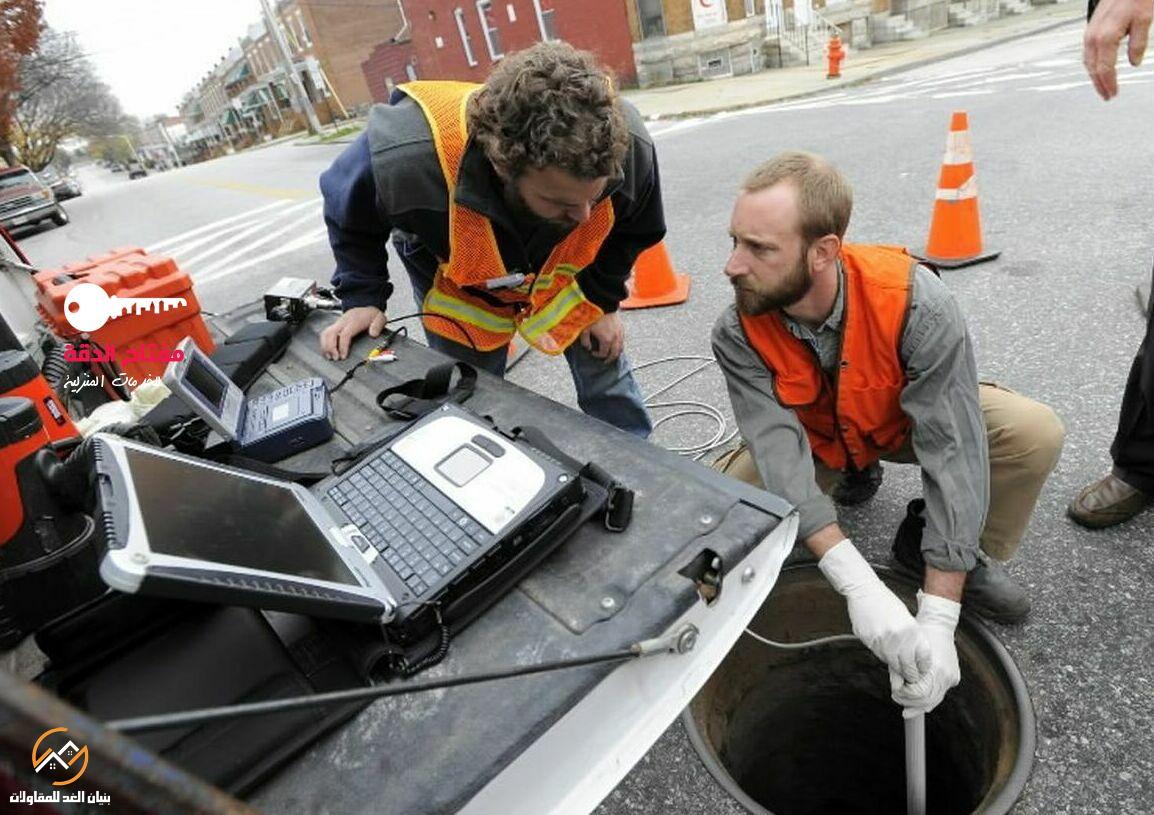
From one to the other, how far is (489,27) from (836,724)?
23.8 m

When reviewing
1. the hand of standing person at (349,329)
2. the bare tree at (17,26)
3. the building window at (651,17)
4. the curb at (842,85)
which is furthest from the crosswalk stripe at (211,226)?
the building window at (651,17)

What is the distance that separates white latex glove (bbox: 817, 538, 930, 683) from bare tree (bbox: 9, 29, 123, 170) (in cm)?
2005

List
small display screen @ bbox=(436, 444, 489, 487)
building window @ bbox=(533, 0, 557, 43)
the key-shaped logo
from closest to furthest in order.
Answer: small display screen @ bbox=(436, 444, 489, 487) < the key-shaped logo < building window @ bbox=(533, 0, 557, 43)

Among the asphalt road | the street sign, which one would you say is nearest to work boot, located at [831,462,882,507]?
the asphalt road

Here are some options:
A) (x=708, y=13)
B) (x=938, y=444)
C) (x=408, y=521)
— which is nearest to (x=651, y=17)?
(x=708, y=13)

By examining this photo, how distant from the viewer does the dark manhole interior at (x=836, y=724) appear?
5.30 ft

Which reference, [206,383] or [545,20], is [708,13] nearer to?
[545,20]

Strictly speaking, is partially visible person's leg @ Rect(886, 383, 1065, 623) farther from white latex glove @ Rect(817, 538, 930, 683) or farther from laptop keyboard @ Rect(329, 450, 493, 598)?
laptop keyboard @ Rect(329, 450, 493, 598)

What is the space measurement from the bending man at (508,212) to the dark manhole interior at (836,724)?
944 mm

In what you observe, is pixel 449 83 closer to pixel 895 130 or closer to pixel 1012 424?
pixel 1012 424

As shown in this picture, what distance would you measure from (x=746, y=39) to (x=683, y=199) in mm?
13159

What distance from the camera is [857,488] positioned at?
2.19 metres

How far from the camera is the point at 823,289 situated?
1646 millimetres

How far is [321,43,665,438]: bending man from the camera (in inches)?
59.0
